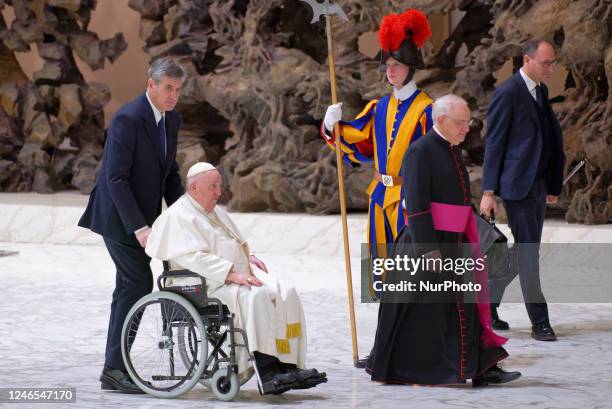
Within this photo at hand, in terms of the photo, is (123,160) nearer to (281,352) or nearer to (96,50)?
(281,352)

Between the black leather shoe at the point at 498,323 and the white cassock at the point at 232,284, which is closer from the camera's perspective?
the white cassock at the point at 232,284

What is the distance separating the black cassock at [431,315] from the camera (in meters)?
5.71

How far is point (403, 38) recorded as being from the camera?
6.23 m

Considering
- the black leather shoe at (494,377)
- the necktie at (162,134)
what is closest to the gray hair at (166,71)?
the necktie at (162,134)

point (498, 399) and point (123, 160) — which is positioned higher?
point (123, 160)

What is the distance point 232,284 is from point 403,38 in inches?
63.3

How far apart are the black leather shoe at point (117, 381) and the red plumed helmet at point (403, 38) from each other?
2026 millimetres

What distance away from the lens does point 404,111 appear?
6.31 m

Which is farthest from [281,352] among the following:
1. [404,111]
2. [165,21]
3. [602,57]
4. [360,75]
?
[165,21]

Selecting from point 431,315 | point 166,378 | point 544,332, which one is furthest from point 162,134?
point 544,332

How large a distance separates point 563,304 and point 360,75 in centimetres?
360

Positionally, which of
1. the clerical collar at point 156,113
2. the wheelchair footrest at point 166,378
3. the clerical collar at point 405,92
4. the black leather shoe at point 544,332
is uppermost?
the clerical collar at point 405,92

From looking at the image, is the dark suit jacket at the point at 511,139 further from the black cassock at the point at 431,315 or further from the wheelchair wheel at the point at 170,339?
the wheelchair wheel at the point at 170,339

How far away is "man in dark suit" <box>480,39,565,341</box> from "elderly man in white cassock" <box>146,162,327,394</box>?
5.91ft
